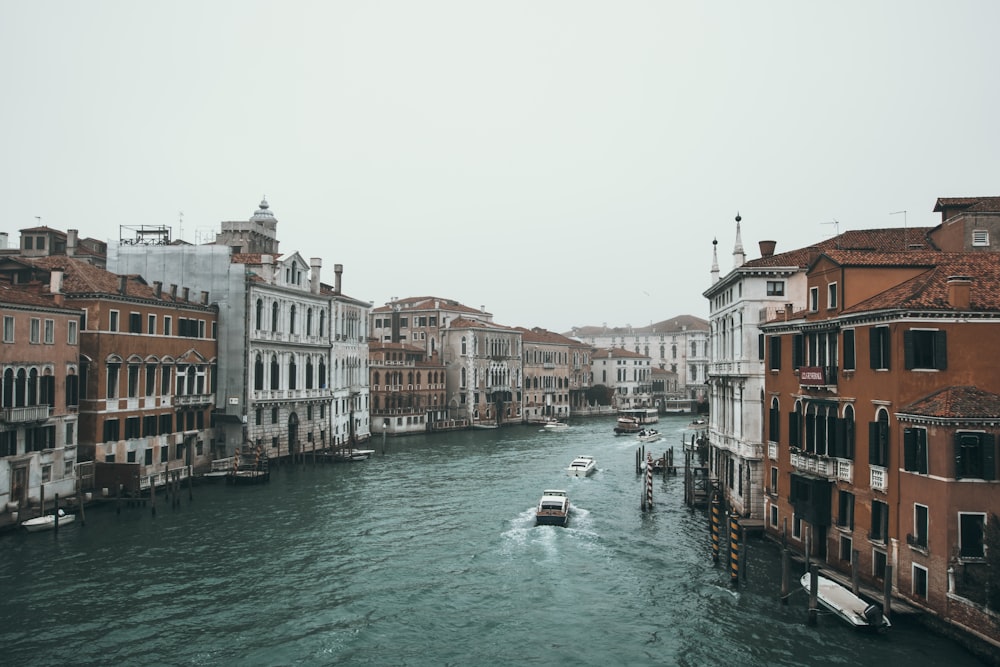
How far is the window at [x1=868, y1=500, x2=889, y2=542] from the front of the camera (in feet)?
60.1

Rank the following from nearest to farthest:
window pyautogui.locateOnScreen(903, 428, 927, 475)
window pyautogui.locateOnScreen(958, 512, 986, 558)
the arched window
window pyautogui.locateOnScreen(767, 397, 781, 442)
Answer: window pyautogui.locateOnScreen(958, 512, 986, 558) < window pyautogui.locateOnScreen(903, 428, 927, 475) < window pyautogui.locateOnScreen(767, 397, 781, 442) < the arched window

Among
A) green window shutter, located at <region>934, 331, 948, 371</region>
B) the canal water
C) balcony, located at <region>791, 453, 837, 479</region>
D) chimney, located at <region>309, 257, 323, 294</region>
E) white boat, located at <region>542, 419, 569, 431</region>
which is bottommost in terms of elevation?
the canal water

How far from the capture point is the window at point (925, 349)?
17.6m

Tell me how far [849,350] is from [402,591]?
44.3 ft

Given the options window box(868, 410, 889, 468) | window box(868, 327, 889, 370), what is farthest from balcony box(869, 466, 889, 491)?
window box(868, 327, 889, 370)

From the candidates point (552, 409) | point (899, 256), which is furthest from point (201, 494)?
point (552, 409)

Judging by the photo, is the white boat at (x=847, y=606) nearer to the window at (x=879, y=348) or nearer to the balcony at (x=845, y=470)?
the balcony at (x=845, y=470)

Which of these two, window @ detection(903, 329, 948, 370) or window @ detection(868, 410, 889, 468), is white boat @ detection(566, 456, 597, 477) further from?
window @ detection(903, 329, 948, 370)

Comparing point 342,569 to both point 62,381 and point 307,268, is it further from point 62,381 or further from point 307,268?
point 307,268

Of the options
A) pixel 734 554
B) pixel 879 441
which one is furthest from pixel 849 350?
pixel 734 554

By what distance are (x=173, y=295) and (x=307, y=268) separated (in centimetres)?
1182

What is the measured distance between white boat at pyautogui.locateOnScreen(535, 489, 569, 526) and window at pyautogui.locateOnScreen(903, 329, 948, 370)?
15.1m

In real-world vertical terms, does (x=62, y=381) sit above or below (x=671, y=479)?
above

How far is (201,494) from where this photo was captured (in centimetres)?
3541
